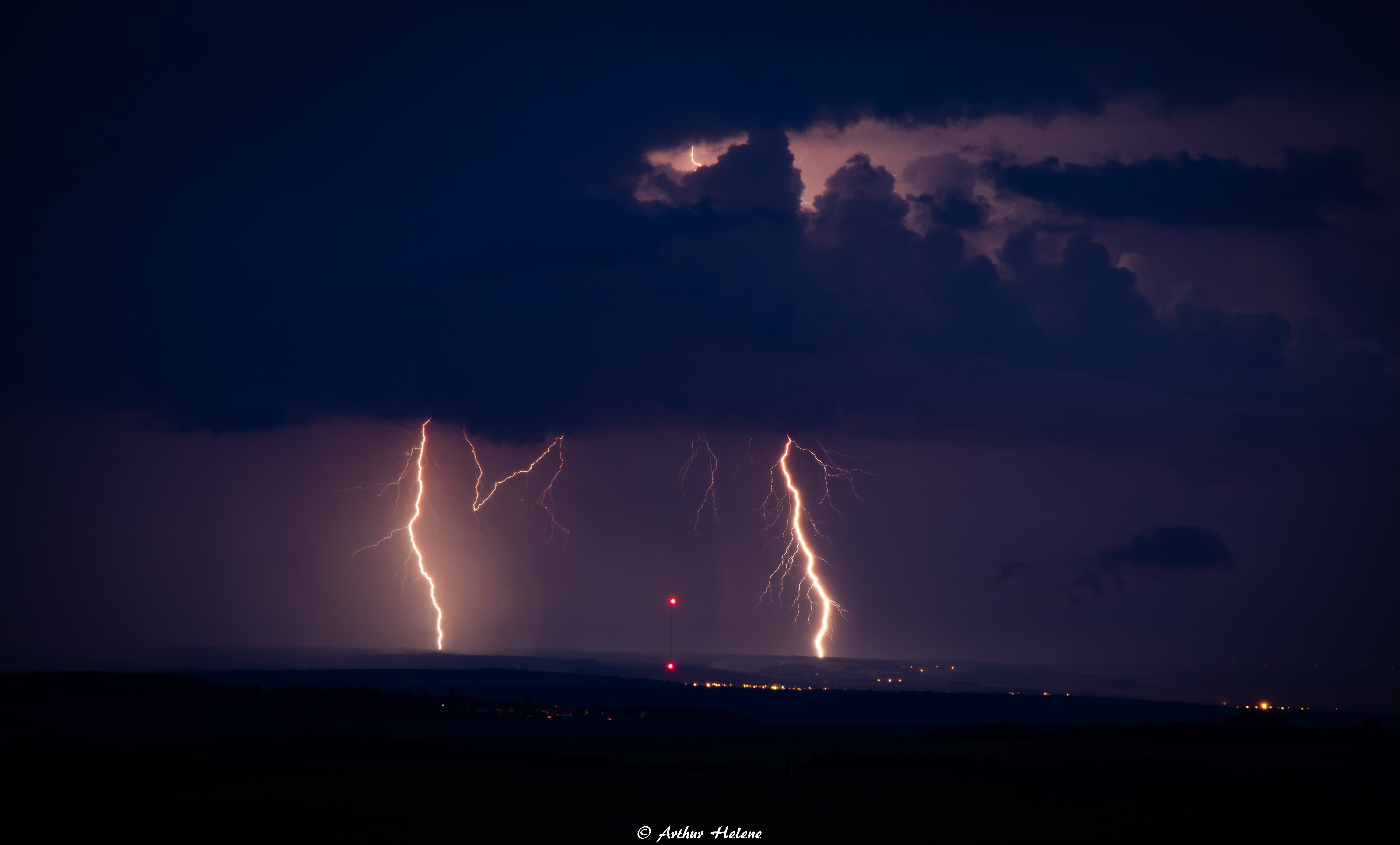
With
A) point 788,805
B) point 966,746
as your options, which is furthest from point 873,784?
point 966,746

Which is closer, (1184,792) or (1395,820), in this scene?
(1395,820)

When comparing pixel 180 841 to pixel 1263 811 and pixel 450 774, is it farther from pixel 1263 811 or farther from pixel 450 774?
pixel 1263 811

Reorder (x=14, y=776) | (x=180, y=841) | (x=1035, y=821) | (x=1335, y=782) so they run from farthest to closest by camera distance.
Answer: (x=1335, y=782)
(x=14, y=776)
(x=1035, y=821)
(x=180, y=841)

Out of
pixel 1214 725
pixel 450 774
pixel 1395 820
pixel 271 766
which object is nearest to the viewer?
pixel 1395 820

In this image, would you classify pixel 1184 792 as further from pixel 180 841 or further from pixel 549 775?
pixel 180 841

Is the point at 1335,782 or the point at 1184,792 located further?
the point at 1335,782

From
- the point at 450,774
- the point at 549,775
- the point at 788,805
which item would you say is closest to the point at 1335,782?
the point at 788,805
